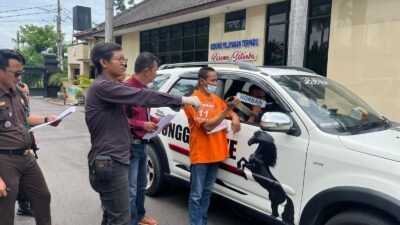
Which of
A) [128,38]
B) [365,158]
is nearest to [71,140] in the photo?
[365,158]

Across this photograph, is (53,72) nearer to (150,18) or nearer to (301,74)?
(150,18)

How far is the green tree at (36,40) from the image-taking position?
5097cm

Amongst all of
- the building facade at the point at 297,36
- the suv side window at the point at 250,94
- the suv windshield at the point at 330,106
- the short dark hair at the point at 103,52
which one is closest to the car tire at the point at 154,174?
the suv side window at the point at 250,94

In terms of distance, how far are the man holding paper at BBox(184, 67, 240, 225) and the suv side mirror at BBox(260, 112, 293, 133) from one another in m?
0.46

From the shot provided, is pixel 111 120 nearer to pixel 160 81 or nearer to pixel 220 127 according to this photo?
pixel 220 127

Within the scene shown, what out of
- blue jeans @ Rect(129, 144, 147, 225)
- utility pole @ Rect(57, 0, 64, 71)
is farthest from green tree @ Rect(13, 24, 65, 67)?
blue jeans @ Rect(129, 144, 147, 225)

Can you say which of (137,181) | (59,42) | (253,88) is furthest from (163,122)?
(59,42)

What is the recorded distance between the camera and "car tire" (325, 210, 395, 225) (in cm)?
249

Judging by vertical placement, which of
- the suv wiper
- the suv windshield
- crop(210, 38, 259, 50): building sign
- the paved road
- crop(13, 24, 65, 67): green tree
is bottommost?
the paved road

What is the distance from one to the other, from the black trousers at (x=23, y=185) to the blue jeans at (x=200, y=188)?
4.43 ft

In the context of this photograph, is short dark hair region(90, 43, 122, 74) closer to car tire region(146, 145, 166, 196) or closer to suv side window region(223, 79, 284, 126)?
suv side window region(223, 79, 284, 126)

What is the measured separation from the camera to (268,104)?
11.5ft

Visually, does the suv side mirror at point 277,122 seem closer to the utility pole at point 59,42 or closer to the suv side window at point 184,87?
the suv side window at point 184,87

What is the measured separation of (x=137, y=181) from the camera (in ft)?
12.5
